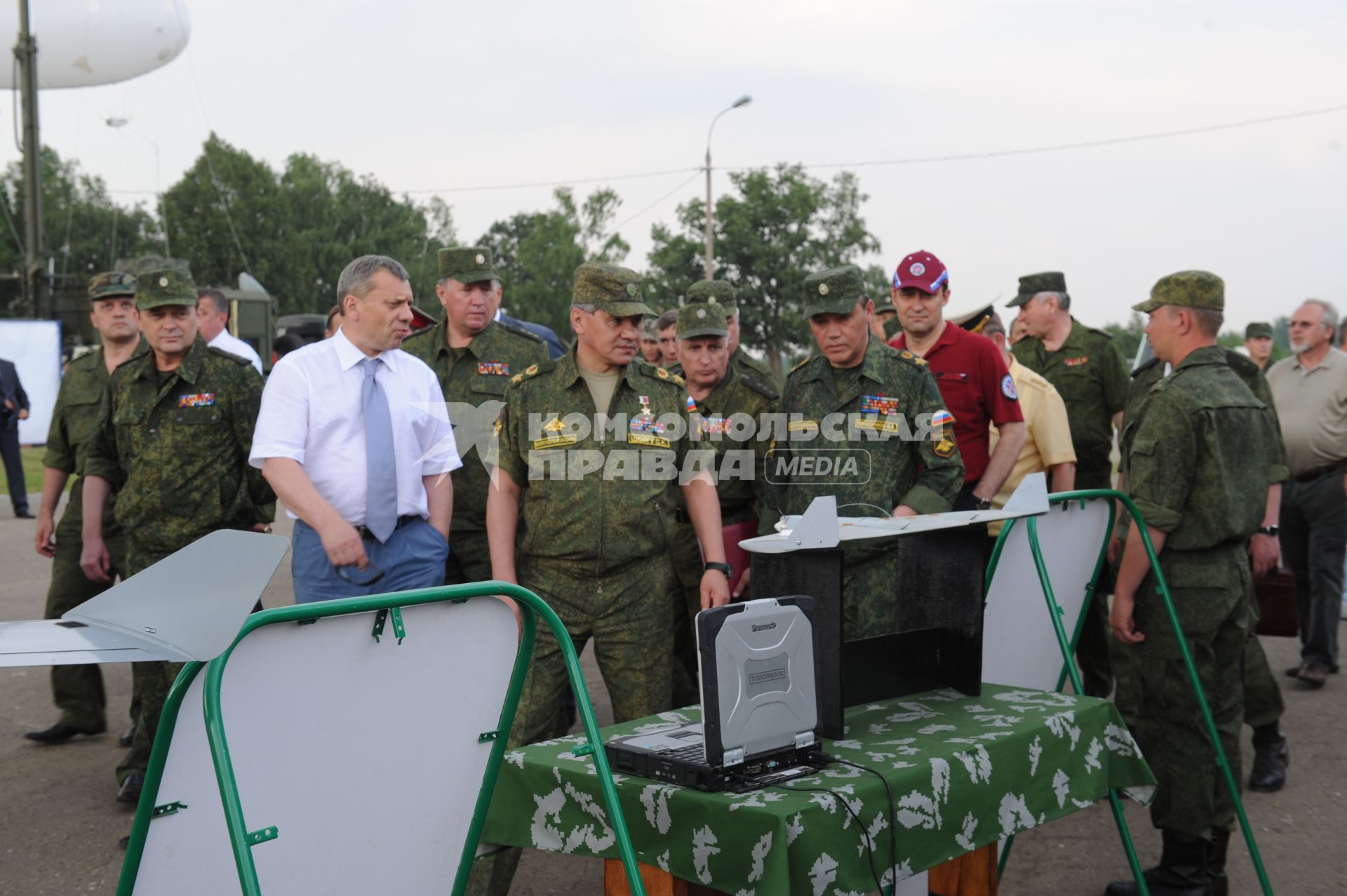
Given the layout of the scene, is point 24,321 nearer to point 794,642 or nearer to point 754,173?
point 794,642

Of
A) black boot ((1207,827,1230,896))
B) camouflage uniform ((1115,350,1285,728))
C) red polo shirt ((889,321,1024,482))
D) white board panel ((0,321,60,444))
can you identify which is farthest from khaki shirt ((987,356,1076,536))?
white board panel ((0,321,60,444))

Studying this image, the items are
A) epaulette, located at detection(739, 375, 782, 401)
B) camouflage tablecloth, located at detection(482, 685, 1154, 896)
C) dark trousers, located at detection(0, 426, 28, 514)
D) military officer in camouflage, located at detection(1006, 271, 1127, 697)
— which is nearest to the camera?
camouflage tablecloth, located at detection(482, 685, 1154, 896)

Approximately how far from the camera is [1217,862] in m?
4.14

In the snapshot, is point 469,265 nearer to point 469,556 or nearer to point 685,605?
A: point 469,556

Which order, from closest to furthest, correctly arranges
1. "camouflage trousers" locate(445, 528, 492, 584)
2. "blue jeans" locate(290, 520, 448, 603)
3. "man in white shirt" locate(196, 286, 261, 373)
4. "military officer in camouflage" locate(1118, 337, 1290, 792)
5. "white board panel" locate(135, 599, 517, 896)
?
"white board panel" locate(135, 599, 517, 896)
"blue jeans" locate(290, 520, 448, 603)
"military officer in camouflage" locate(1118, 337, 1290, 792)
"camouflage trousers" locate(445, 528, 492, 584)
"man in white shirt" locate(196, 286, 261, 373)

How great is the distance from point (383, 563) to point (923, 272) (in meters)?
2.68

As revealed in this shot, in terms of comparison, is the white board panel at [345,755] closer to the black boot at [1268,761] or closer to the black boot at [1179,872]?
the black boot at [1179,872]

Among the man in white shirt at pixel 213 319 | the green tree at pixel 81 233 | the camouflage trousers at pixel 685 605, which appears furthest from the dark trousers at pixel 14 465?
the green tree at pixel 81 233

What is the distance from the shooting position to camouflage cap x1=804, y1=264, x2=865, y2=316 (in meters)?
4.47

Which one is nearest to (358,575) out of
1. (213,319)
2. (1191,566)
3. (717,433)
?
(717,433)

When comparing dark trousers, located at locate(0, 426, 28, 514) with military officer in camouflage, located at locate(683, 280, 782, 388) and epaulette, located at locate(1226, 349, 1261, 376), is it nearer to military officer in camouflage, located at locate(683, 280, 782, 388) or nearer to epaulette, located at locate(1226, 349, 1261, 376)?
military officer in camouflage, located at locate(683, 280, 782, 388)

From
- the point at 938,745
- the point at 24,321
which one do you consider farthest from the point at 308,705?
the point at 24,321

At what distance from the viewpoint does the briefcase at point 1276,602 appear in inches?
216

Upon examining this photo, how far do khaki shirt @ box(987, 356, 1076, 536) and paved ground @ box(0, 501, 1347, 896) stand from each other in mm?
1599
